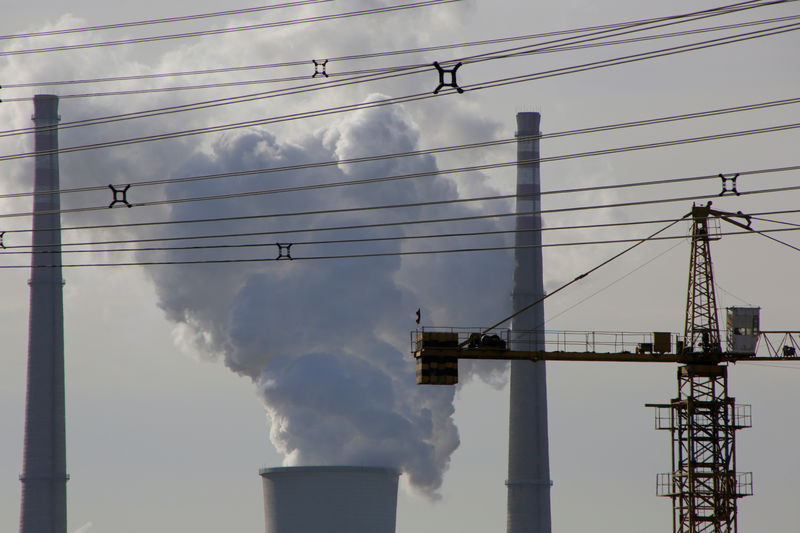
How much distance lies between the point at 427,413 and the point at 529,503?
45.0ft

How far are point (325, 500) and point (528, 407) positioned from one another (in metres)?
23.9

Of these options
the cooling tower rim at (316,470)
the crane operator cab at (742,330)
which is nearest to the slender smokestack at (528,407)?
the cooling tower rim at (316,470)

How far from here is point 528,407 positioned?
125625 mm

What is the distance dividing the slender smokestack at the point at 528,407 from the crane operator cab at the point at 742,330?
39086 millimetres

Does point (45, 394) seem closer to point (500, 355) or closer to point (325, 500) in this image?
point (325, 500)

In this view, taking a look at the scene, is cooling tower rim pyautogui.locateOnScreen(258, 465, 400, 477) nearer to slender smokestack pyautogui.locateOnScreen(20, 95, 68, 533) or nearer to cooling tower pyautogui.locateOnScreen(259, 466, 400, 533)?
cooling tower pyautogui.locateOnScreen(259, 466, 400, 533)

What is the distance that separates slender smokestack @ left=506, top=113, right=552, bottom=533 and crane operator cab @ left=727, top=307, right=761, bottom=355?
128 feet

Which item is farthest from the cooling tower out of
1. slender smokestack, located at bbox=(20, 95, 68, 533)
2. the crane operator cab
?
the crane operator cab

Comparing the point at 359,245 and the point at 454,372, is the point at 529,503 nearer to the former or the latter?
the point at 359,245

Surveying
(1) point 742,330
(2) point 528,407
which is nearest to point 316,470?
(2) point 528,407

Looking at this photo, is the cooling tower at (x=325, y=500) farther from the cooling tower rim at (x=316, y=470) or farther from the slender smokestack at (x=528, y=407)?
the slender smokestack at (x=528, y=407)

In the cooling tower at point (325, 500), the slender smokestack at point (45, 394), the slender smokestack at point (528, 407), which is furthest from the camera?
the slender smokestack at point (45, 394)

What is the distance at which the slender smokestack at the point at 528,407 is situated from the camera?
12481cm

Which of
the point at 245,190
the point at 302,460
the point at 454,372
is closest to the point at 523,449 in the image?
the point at 302,460
